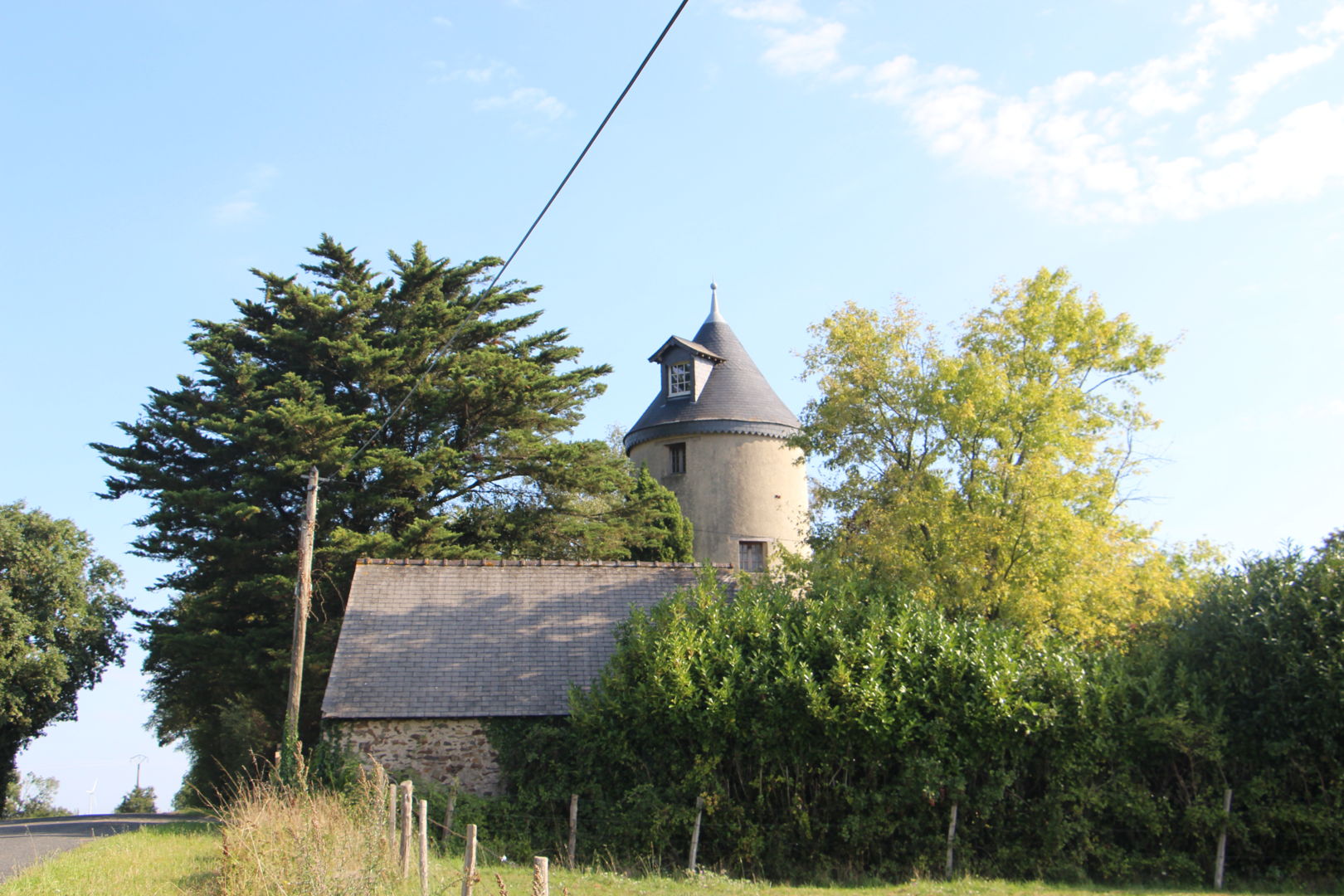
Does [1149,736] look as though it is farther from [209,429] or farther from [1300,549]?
[209,429]

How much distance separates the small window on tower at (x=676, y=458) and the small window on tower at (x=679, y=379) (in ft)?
6.00

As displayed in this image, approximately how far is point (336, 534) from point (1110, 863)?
18601mm

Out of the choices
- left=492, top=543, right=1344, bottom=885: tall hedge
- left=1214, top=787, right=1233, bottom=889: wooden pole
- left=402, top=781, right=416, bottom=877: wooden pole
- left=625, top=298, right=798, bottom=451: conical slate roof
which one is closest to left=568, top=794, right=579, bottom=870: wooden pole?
left=492, top=543, right=1344, bottom=885: tall hedge

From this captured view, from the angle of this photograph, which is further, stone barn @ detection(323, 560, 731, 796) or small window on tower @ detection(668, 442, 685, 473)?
small window on tower @ detection(668, 442, 685, 473)

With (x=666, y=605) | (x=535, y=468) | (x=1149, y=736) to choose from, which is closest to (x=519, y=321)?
(x=535, y=468)

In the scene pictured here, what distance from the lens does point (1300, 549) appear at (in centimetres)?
1593

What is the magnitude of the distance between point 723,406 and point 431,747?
18550 millimetres

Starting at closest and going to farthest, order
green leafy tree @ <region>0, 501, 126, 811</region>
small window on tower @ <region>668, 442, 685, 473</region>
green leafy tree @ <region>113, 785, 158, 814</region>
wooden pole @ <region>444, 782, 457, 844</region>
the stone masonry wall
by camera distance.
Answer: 1. wooden pole @ <region>444, 782, 457, 844</region>
2. the stone masonry wall
3. small window on tower @ <region>668, 442, 685, 473</region>
4. green leafy tree @ <region>0, 501, 126, 811</region>
5. green leafy tree @ <region>113, 785, 158, 814</region>

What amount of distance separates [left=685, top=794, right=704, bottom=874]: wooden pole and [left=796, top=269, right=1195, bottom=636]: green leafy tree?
5.18m

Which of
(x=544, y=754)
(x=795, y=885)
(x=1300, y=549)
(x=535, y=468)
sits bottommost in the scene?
(x=795, y=885)

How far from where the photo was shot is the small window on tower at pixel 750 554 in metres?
33.7

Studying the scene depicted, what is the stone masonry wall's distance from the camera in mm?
17906

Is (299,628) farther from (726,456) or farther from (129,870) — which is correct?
(726,456)

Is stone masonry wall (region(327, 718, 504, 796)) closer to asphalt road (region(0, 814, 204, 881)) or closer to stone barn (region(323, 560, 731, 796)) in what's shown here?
stone barn (region(323, 560, 731, 796))
